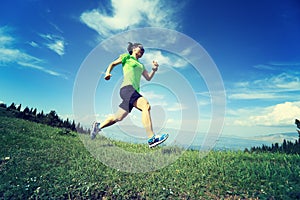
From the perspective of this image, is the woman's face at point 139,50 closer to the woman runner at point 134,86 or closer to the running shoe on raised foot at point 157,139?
the woman runner at point 134,86

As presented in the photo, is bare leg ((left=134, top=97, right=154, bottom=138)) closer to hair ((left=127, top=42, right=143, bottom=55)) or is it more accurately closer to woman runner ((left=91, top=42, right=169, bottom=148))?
woman runner ((left=91, top=42, right=169, bottom=148))

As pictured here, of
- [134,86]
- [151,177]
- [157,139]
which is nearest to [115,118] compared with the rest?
[134,86]

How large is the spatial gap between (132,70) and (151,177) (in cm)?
190

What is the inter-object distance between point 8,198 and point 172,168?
109 inches

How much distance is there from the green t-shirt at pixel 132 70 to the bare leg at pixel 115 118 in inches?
22.7

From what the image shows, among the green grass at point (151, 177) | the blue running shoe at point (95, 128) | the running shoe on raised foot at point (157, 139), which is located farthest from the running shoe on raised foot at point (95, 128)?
the running shoe on raised foot at point (157, 139)

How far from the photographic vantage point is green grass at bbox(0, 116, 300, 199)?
4.14m

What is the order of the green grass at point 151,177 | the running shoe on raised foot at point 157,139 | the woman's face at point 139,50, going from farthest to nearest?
the woman's face at point 139,50 < the running shoe on raised foot at point 157,139 < the green grass at point 151,177

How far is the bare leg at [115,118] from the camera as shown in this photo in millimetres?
5223

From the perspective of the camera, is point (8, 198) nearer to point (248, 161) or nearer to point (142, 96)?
point (142, 96)

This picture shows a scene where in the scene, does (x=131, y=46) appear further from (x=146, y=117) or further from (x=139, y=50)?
(x=146, y=117)

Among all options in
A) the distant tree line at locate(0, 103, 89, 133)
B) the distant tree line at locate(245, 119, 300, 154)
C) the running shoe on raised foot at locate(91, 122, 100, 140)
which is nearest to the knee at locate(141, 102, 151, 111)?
the running shoe on raised foot at locate(91, 122, 100, 140)

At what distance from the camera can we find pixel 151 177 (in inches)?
186

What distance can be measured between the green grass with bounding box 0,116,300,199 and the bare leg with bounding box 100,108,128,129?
740mm
